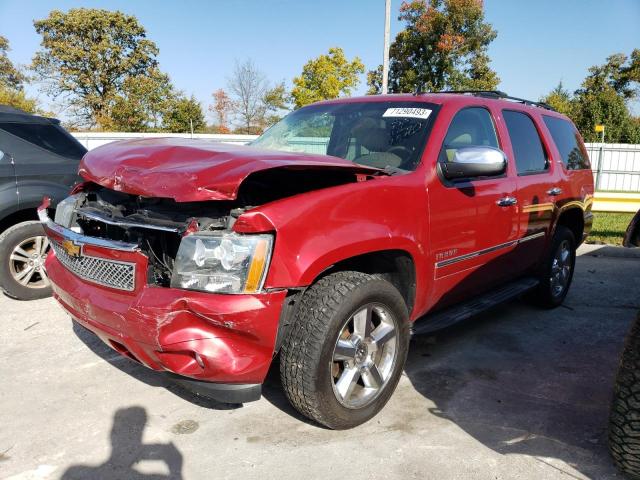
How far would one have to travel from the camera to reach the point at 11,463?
250 centimetres

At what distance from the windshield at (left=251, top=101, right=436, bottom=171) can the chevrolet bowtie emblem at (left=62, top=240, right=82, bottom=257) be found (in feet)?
5.35

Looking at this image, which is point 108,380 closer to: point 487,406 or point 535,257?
point 487,406

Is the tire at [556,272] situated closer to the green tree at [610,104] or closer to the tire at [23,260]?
the tire at [23,260]

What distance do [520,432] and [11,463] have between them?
264cm

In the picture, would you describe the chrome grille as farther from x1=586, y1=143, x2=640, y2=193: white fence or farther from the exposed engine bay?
x1=586, y1=143, x2=640, y2=193: white fence

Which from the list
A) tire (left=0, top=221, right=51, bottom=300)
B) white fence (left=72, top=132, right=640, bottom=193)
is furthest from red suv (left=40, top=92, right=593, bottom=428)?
white fence (left=72, top=132, right=640, bottom=193)

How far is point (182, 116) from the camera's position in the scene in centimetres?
3409

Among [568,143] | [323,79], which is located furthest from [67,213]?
[323,79]

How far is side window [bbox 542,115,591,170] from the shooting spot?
15.9 ft

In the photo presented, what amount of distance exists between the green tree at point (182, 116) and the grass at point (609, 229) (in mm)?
27974

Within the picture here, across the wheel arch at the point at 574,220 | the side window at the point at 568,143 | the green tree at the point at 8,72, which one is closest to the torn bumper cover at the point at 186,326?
the wheel arch at the point at 574,220

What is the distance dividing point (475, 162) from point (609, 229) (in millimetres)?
7279

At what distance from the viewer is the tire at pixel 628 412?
7.23ft

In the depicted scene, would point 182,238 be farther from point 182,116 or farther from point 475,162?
point 182,116
